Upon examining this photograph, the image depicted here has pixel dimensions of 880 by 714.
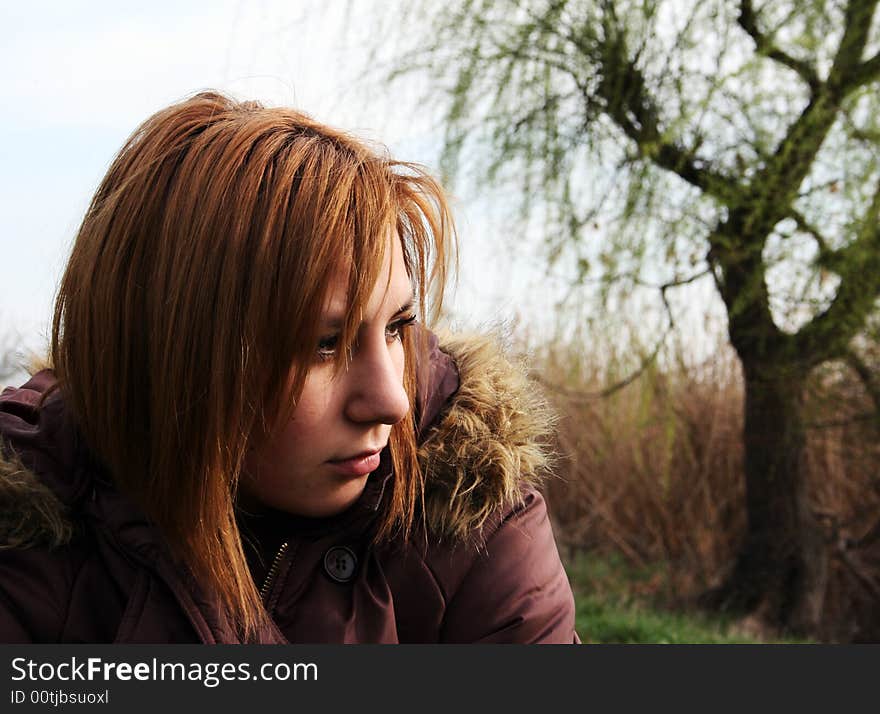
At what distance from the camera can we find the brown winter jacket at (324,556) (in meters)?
1.47

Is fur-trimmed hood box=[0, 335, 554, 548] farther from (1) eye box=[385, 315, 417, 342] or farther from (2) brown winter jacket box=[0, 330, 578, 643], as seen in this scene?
(1) eye box=[385, 315, 417, 342]

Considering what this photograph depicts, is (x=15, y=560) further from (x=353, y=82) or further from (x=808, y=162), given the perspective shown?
(x=808, y=162)

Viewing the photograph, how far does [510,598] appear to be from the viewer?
5.09 feet

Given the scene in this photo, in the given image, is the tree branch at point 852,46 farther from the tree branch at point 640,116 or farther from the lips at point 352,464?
the lips at point 352,464

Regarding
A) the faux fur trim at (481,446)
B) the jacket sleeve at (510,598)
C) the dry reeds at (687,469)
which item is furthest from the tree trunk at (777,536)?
the jacket sleeve at (510,598)

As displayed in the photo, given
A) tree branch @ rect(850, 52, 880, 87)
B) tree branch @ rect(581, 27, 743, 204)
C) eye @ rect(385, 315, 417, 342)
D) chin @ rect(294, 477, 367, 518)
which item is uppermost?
tree branch @ rect(850, 52, 880, 87)

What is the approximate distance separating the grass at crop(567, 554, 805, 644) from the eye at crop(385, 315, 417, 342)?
2.65 metres

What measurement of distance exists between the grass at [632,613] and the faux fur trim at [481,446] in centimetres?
240

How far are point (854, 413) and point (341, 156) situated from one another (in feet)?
12.2

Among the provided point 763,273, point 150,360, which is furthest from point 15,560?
point 763,273

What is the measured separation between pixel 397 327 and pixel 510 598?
1.42 ft

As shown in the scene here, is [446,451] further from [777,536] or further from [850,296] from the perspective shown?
[777,536]

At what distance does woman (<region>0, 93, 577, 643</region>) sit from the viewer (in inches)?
54.6

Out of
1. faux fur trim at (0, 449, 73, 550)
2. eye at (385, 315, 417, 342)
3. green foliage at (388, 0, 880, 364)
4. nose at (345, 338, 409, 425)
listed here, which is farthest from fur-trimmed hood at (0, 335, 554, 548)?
green foliage at (388, 0, 880, 364)
